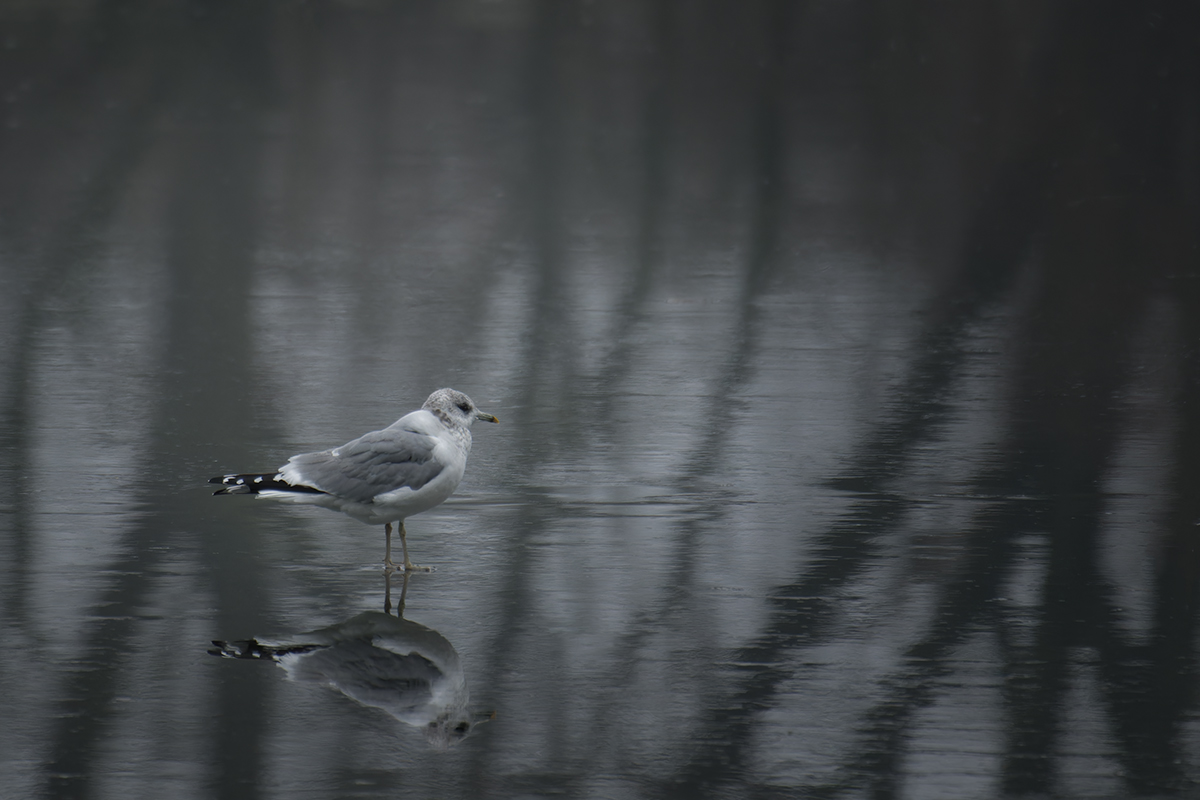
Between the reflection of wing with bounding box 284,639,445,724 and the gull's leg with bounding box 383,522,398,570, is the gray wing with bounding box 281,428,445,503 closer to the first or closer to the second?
the gull's leg with bounding box 383,522,398,570

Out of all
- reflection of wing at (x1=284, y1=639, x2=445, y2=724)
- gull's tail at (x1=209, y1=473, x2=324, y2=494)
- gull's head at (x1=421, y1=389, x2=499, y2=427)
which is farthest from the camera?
gull's head at (x1=421, y1=389, x2=499, y2=427)

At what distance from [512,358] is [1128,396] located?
406cm

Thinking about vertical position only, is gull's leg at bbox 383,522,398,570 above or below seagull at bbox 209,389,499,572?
below

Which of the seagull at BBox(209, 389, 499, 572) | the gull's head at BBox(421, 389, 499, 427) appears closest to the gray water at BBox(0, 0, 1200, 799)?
the seagull at BBox(209, 389, 499, 572)

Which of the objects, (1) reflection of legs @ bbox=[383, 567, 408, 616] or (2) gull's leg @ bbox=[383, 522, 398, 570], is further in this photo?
(2) gull's leg @ bbox=[383, 522, 398, 570]

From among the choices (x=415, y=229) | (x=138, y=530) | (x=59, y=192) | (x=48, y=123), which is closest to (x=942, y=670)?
(x=138, y=530)

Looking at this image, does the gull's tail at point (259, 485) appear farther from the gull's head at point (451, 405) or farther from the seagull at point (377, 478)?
the gull's head at point (451, 405)

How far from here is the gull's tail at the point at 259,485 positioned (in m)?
6.59

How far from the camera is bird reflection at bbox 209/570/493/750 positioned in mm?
5301

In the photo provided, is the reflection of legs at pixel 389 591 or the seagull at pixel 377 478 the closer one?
the reflection of legs at pixel 389 591

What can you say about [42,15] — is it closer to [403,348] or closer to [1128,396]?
[403,348]

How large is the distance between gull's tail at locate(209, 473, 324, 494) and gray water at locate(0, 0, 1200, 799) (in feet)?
1.23

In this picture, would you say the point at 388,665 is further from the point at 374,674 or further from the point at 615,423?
the point at 615,423

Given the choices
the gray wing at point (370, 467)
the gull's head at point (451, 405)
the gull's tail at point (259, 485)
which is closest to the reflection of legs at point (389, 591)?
the gray wing at point (370, 467)
